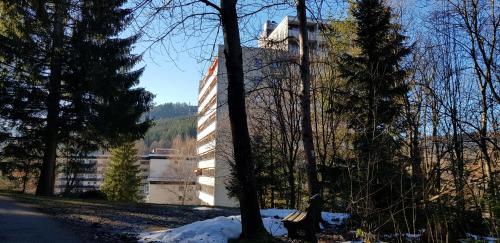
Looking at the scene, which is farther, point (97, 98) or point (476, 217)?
point (97, 98)

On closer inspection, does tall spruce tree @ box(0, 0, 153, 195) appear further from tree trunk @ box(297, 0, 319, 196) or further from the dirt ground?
tree trunk @ box(297, 0, 319, 196)

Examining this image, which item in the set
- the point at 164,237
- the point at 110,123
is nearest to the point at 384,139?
the point at 164,237

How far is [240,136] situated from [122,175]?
143 feet

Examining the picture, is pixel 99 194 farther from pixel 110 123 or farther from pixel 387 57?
pixel 387 57

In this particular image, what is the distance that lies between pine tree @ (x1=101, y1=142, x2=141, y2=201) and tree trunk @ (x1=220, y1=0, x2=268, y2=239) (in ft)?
137

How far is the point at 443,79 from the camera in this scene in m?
13.9

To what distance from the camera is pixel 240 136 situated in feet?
27.2

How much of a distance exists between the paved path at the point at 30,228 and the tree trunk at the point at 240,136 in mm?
3203

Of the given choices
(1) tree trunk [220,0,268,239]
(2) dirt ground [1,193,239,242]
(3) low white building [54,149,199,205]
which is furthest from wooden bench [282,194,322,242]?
(3) low white building [54,149,199,205]

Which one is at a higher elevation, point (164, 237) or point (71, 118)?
point (71, 118)

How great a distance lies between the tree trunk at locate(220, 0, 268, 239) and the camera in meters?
8.20

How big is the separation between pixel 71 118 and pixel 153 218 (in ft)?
41.7

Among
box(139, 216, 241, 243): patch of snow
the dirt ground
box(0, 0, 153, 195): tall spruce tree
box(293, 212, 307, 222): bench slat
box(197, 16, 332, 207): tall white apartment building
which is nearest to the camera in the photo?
box(293, 212, 307, 222): bench slat

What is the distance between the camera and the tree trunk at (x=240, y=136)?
8.20 metres
